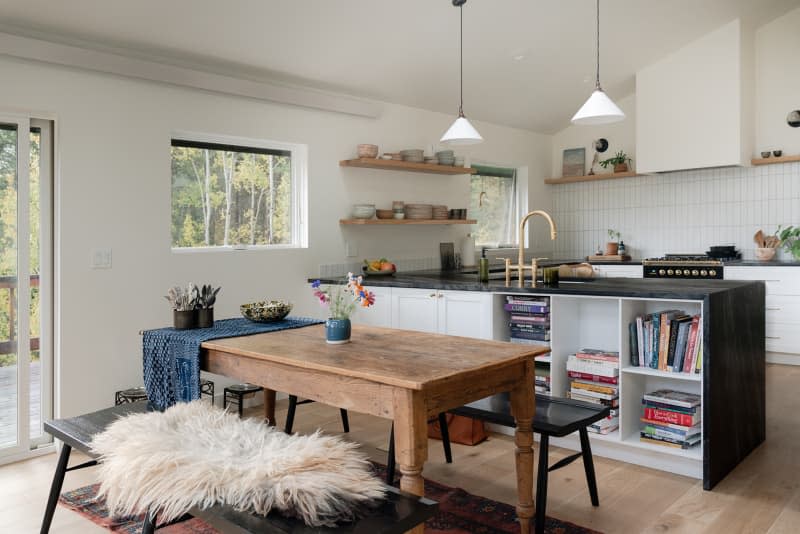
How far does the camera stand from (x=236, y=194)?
4.89 m

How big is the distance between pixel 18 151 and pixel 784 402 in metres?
5.30

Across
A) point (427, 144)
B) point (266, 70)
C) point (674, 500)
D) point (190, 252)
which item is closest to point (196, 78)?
point (266, 70)

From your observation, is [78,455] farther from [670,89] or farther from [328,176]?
[670,89]

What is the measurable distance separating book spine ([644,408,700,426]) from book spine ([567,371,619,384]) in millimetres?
224

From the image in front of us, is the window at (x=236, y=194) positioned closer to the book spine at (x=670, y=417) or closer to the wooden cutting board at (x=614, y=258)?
the book spine at (x=670, y=417)

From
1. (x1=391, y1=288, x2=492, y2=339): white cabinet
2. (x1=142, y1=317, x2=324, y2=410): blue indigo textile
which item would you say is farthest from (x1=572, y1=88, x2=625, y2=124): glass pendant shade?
(x1=142, y1=317, x2=324, y2=410): blue indigo textile

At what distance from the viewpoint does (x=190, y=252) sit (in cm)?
442

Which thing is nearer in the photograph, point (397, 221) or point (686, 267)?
point (397, 221)

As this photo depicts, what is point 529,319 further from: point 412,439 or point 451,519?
point 412,439

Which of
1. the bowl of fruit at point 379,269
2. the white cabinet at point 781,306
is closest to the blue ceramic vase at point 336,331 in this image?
the bowl of fruit at point 379,269

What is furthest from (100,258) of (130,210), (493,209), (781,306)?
(781,306)

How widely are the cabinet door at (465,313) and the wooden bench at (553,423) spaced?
94 cm

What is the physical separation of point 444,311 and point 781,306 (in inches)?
141

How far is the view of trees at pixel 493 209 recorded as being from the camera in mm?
6965
